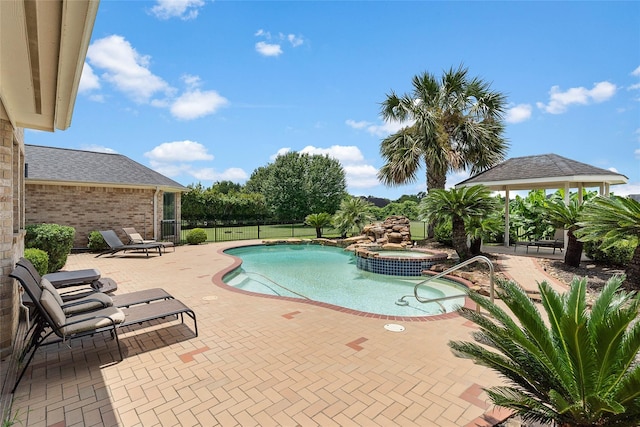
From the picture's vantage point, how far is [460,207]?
34.2 feet

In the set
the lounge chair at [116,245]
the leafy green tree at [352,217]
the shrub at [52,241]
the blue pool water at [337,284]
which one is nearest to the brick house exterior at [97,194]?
the lounge chair at [116,245]

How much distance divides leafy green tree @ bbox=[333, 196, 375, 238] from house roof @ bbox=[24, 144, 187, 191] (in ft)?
32.1

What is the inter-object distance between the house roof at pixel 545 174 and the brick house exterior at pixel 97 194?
16.4 meters

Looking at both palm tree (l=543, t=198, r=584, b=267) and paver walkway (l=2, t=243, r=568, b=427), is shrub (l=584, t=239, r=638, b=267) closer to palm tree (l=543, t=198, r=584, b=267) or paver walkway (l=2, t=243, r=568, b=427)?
palm tree (l=543, t=198, r=584, b=267)

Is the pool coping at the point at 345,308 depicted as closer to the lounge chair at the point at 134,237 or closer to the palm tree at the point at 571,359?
the palm tree at the point at 571,359

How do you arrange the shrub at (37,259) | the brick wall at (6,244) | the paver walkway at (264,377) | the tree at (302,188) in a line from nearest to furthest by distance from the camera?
the paver walkway at (264,377), the brick wall at (6,244), the shrub at (37,259), the tree at (302,188)

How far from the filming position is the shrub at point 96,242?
526 inches

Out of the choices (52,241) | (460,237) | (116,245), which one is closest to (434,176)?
(460,237)

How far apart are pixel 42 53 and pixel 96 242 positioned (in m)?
13.3

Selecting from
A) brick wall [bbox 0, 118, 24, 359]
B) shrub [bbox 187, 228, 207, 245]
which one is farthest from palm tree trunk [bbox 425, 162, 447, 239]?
brick wall [bbox 0, 118, 24, 359]

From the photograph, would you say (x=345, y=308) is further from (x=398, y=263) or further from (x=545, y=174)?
(x=545, y=174)

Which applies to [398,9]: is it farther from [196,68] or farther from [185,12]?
[196,68]

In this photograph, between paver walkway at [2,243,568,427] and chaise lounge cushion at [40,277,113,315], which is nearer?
paver walkway at [2,243,568,427]

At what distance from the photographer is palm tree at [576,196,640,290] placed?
21.9ft
